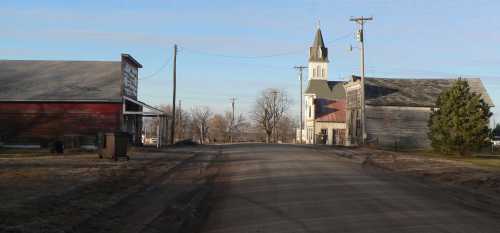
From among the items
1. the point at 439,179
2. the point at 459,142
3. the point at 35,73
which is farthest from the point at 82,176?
the point at 35,73

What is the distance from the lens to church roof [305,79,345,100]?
113 metres

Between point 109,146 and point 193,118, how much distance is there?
365 feet

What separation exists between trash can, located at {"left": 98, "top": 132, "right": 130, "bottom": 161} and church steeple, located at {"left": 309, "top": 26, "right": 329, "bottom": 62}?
9902cm

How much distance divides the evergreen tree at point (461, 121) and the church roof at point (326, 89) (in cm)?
7279

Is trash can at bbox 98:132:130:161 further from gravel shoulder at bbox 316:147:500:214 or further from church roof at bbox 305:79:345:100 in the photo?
church roof at bbox 305:79:345:100

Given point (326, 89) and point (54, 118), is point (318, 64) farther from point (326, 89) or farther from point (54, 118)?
point (54, 118)

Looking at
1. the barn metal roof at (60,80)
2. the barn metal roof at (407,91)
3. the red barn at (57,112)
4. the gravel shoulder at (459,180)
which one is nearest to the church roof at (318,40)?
the barn metal roof at (407,91)

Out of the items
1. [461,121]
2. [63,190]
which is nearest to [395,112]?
[461,121]

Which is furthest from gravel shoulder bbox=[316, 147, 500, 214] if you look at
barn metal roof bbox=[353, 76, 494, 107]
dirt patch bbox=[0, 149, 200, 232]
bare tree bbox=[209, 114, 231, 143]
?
bare tree bbox=[209, 114, 231, 143]

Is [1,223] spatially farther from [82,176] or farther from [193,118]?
[193,118]

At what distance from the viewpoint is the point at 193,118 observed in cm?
13775

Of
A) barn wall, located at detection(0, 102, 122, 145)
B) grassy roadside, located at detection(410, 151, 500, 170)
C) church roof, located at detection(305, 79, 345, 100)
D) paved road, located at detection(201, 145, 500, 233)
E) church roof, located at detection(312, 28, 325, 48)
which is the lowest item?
paved road, located at detection(201, 145, 500, 233)

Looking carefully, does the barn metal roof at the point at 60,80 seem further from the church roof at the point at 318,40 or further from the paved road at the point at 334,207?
the church roof at the point at 318,40

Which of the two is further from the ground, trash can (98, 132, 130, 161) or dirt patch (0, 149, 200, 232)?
trash can (98, 132, 130, 161)
